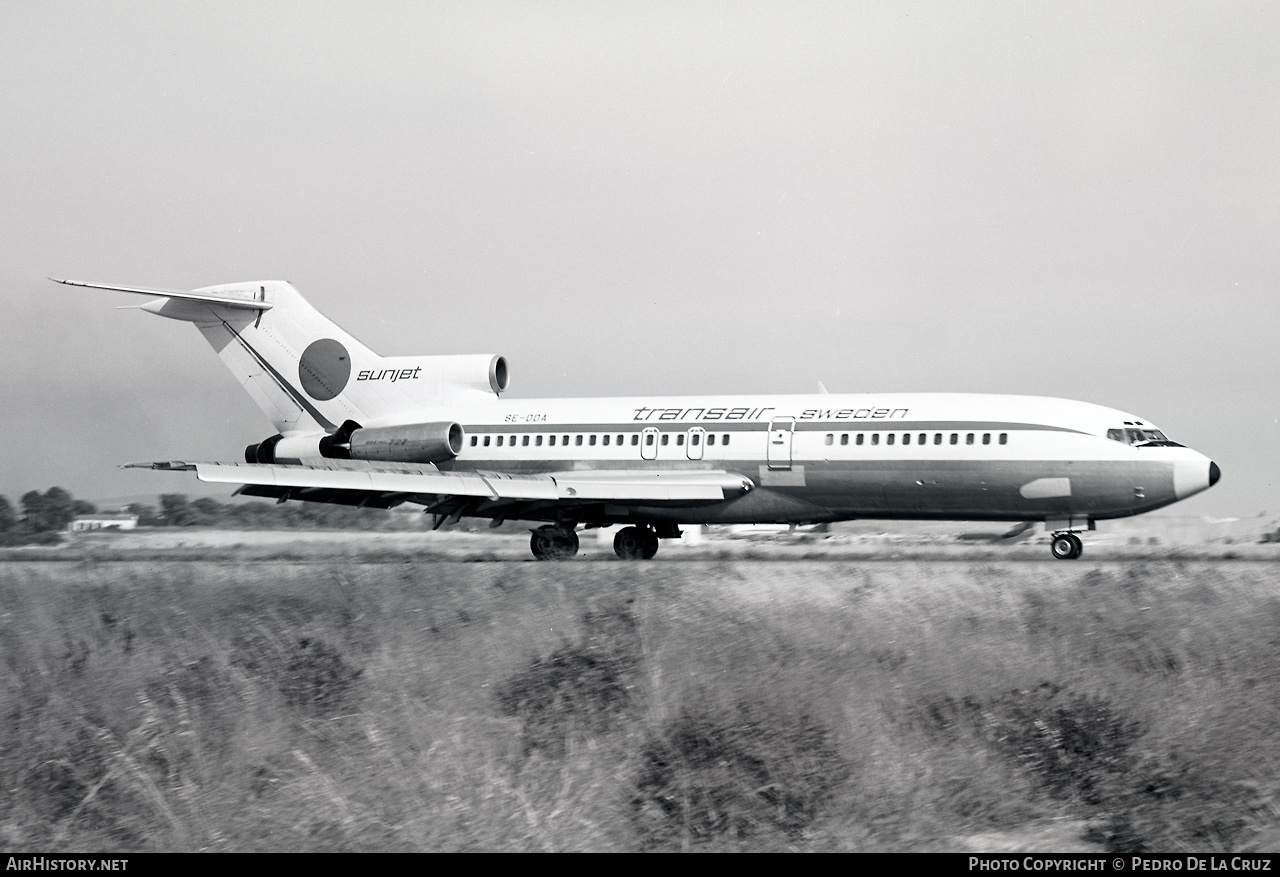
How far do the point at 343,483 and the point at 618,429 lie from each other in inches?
252

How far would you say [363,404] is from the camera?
36094 millimetres

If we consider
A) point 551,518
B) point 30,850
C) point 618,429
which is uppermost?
point 618,429

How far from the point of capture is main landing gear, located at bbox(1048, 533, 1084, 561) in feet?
92.4

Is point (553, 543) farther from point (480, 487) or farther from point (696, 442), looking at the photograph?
point (696, 442)

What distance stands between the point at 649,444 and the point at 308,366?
10190mm

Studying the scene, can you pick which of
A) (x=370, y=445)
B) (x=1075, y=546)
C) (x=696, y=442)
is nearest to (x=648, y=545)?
(x=696, y=442)

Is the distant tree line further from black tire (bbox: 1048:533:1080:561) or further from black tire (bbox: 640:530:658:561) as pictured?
black tire (bbox: 1048:533:1080:561)

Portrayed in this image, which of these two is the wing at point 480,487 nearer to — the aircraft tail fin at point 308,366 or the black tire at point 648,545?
the black tire at point 648,545

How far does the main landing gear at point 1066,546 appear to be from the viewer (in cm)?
2817

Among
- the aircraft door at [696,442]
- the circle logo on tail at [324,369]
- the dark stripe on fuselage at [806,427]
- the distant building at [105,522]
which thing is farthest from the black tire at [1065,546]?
the distant building at [105,522]

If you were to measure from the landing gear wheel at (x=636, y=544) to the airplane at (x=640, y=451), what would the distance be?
0.15ft

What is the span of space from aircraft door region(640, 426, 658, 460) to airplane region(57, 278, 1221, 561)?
5cm
